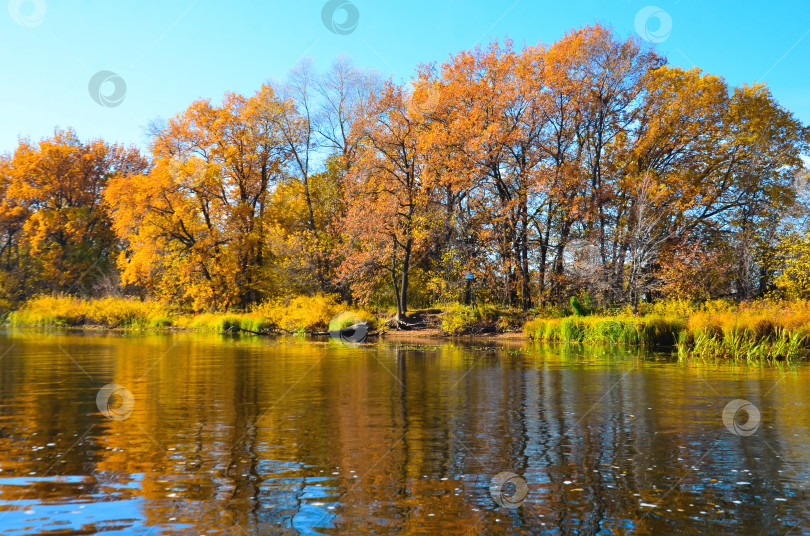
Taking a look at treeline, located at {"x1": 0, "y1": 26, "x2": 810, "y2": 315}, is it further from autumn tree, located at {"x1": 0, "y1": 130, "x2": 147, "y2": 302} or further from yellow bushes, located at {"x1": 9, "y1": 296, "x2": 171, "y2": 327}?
autumn tree, located at {"x1": 0, "y1": 130, "x2": 147, "y2": 302}

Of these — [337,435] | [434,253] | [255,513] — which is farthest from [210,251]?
[255,513]

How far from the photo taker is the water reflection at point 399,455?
6102mm

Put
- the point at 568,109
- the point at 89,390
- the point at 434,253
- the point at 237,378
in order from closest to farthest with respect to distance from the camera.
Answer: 1. the point at 89,390
2. the point at 237,378
3. the point at 568,109
4. the point at 434,253

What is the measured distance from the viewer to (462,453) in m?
8.65

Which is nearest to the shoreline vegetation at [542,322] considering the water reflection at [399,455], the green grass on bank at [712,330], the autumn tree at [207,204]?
the green grass on bank at [712,330]

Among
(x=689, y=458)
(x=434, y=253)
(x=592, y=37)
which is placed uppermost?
(x=592, y=37)

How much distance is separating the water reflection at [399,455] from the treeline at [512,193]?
76.2 ft

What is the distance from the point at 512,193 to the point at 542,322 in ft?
37.1

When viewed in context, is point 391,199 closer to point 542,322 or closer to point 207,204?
point 542,322

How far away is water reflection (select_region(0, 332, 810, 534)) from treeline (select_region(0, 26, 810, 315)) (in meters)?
23.2

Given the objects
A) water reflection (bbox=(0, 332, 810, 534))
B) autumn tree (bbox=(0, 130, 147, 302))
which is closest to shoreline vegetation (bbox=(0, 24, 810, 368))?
autumn tree (bbox=(0, 130, 147, 302))

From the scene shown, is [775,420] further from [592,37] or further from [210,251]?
[210,251]

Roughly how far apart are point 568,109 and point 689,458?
35.4m

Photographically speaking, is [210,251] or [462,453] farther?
[210,251]
